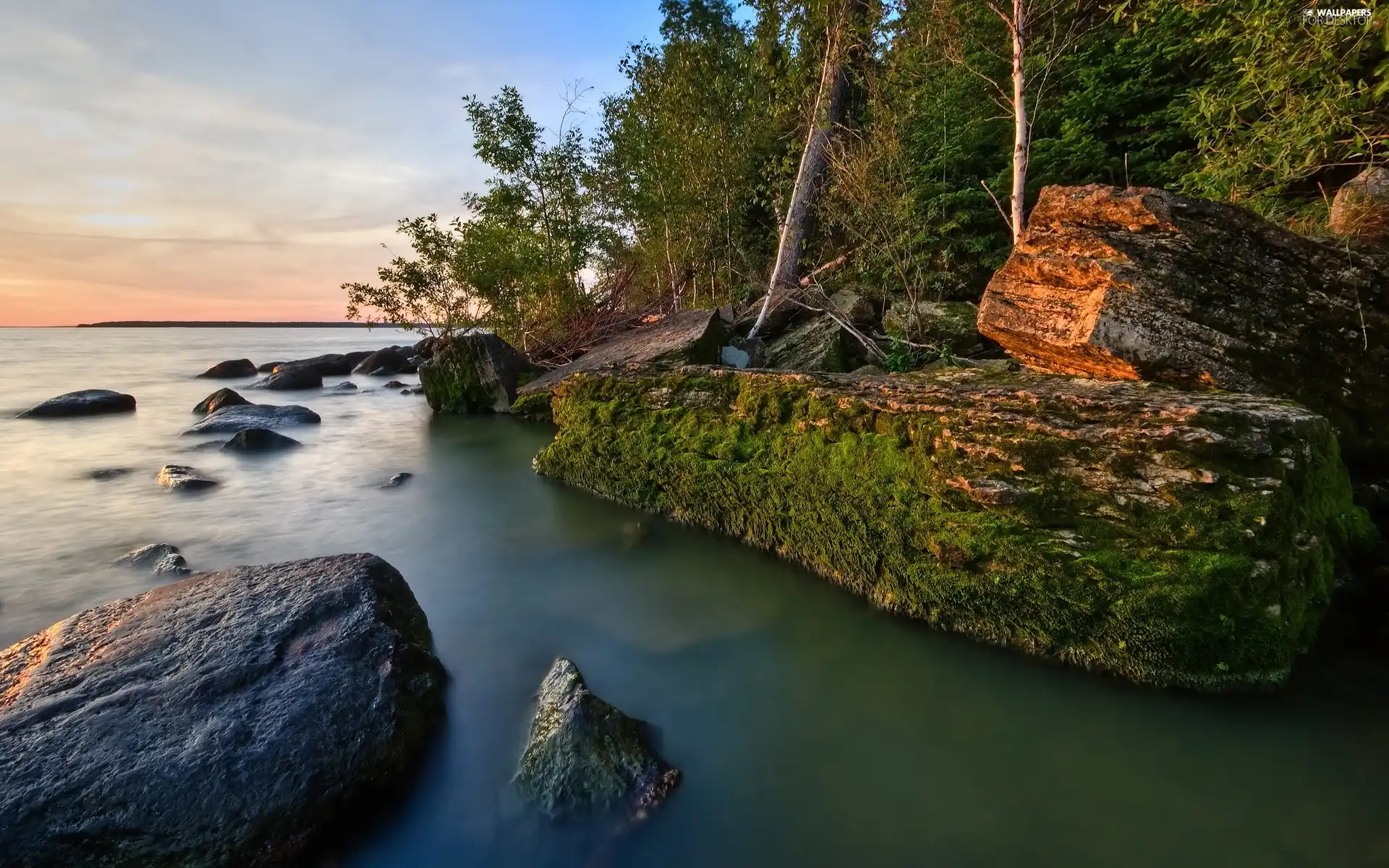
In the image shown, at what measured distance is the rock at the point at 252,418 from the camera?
36.5 ft

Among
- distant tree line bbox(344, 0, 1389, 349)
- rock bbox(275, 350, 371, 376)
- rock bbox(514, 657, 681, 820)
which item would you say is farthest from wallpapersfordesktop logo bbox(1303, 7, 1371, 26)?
rock bbox(275, 350, 371, 376)

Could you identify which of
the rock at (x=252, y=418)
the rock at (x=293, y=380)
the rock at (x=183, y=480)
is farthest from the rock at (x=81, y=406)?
the rock at (x=183, y=480)

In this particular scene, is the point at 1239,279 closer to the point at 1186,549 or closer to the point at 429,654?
the point at 1186,549

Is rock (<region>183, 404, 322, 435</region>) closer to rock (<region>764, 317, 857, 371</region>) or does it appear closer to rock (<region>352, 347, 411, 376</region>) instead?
rock (<region>764, 317, 857, 371</region>)

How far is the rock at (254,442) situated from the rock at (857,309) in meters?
10.5

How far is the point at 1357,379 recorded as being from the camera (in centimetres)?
404

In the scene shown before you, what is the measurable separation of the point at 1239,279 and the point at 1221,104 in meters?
3.56

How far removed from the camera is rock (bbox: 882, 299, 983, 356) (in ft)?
28.8

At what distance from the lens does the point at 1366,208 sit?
16.2ft

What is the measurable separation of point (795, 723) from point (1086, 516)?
208 cm

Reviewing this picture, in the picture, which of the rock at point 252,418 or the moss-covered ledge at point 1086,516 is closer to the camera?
the moss-covered ledge at point 1086,516

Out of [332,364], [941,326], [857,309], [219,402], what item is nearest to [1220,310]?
[941,326]

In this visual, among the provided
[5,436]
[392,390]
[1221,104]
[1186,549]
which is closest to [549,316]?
[392,390]

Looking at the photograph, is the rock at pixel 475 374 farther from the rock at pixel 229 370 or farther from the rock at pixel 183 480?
the rock at pixel 229 370
